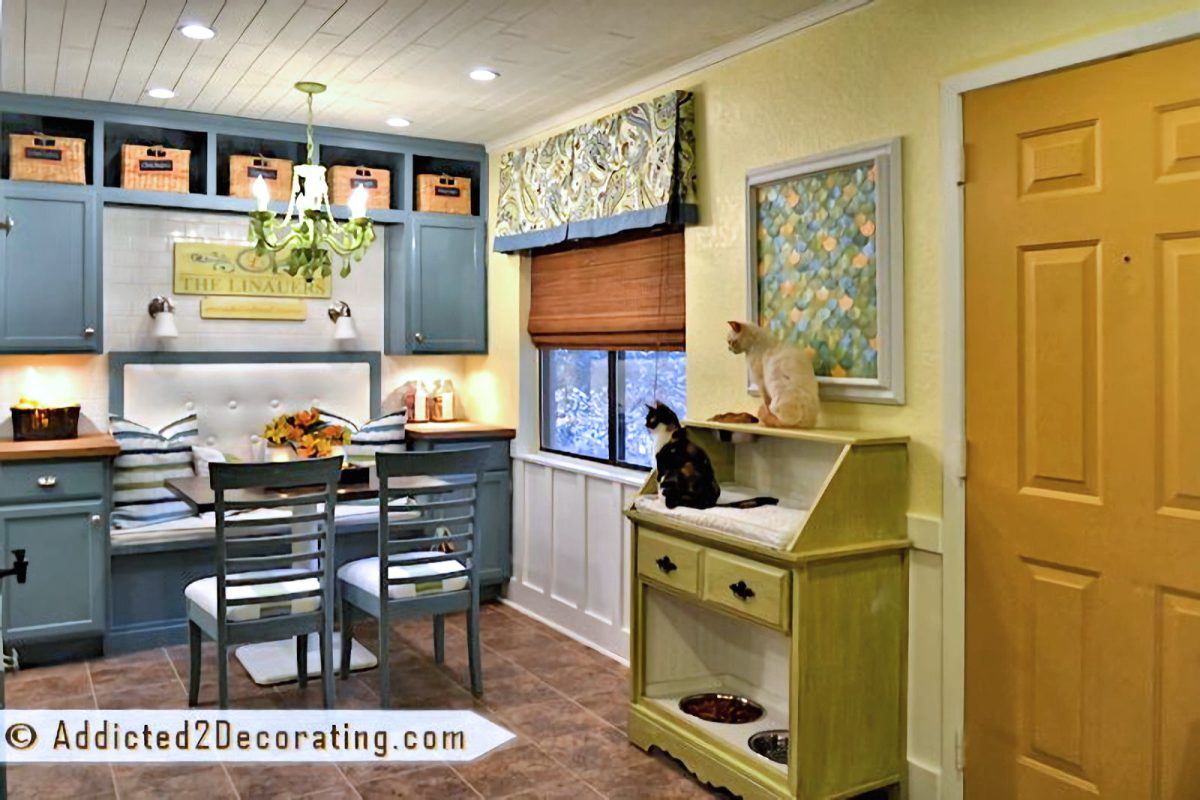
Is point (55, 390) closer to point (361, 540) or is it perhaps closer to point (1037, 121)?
point (361, 540)

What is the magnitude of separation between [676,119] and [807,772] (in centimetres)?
240

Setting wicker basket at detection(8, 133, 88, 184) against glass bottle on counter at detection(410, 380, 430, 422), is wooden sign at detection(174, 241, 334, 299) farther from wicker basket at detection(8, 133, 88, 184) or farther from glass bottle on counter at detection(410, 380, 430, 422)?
glass bottle on counter at detection(410, 380, 430, 422)

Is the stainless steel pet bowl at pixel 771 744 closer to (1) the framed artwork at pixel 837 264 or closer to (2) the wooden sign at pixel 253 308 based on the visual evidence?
(1) the framed artwork at pixel 837 264

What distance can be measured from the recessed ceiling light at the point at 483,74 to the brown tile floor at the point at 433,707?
8.21 feet

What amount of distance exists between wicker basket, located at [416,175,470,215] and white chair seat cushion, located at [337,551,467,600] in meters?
2.19

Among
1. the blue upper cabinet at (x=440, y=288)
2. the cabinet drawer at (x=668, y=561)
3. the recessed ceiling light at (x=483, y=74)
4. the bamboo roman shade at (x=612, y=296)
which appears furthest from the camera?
the blue upper cabinet at (x=440, y=288)

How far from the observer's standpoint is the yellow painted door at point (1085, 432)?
2.32 metres

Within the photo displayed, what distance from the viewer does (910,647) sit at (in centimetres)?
298

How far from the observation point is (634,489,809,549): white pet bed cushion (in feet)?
9.38

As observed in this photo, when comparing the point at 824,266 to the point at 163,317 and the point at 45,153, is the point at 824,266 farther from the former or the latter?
the point at 45,153

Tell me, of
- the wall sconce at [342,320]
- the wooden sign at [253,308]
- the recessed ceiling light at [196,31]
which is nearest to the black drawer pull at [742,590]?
the recessed ceiling light at [196,31]

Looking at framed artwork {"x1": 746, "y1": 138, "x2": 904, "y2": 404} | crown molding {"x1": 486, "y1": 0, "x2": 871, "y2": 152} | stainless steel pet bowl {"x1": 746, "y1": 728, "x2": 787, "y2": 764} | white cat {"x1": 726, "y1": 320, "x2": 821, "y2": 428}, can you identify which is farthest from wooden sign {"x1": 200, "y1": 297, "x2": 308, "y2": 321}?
stainless steel pet bowl {"x1": 746, "y1": 728, "x2": 787, "y2": 764}

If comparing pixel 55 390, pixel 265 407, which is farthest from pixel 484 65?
pixel 55 390

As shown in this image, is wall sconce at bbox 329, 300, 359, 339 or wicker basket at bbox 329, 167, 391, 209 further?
wall sconce at bbox 329, 300, 359, 339
